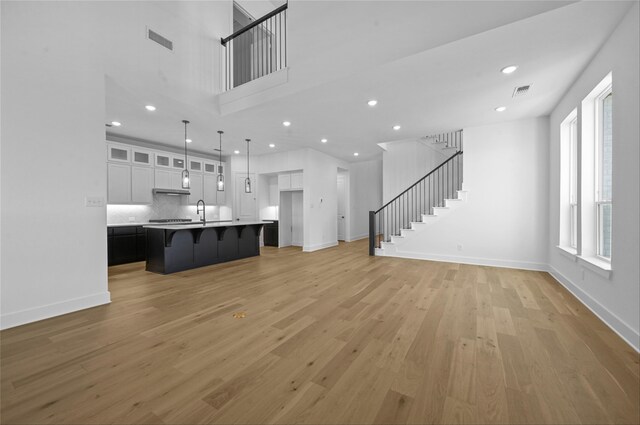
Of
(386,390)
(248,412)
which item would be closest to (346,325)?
(386,390)

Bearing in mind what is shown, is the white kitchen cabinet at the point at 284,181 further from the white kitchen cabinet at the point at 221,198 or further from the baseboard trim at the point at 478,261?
the baseboard trim at the point at 478,261

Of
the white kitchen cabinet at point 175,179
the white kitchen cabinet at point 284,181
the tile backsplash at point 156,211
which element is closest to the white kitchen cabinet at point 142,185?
the tile backsplash at point 156,211

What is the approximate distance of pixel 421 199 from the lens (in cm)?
757

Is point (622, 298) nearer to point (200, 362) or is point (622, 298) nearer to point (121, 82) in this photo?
point (200, 362)

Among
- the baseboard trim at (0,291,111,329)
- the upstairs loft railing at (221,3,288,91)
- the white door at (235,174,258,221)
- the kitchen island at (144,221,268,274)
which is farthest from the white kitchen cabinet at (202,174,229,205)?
the baseboard trim at (0,291,111,329)

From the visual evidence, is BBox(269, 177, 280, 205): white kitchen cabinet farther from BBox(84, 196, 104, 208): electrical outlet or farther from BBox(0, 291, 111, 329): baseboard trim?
BBox(0, 291, 111, 329): baseboard trim

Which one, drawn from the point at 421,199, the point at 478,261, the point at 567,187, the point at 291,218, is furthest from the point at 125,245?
the point at 567,187

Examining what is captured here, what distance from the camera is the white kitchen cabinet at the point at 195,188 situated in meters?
7.61

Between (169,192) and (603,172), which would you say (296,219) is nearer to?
(169,192)

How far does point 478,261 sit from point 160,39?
737 centimetres

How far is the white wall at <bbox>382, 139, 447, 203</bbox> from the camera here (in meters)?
7.77

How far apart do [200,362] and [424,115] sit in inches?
204

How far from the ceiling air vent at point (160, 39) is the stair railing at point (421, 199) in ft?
18.0

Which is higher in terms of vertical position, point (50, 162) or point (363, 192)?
point (363, 192)
